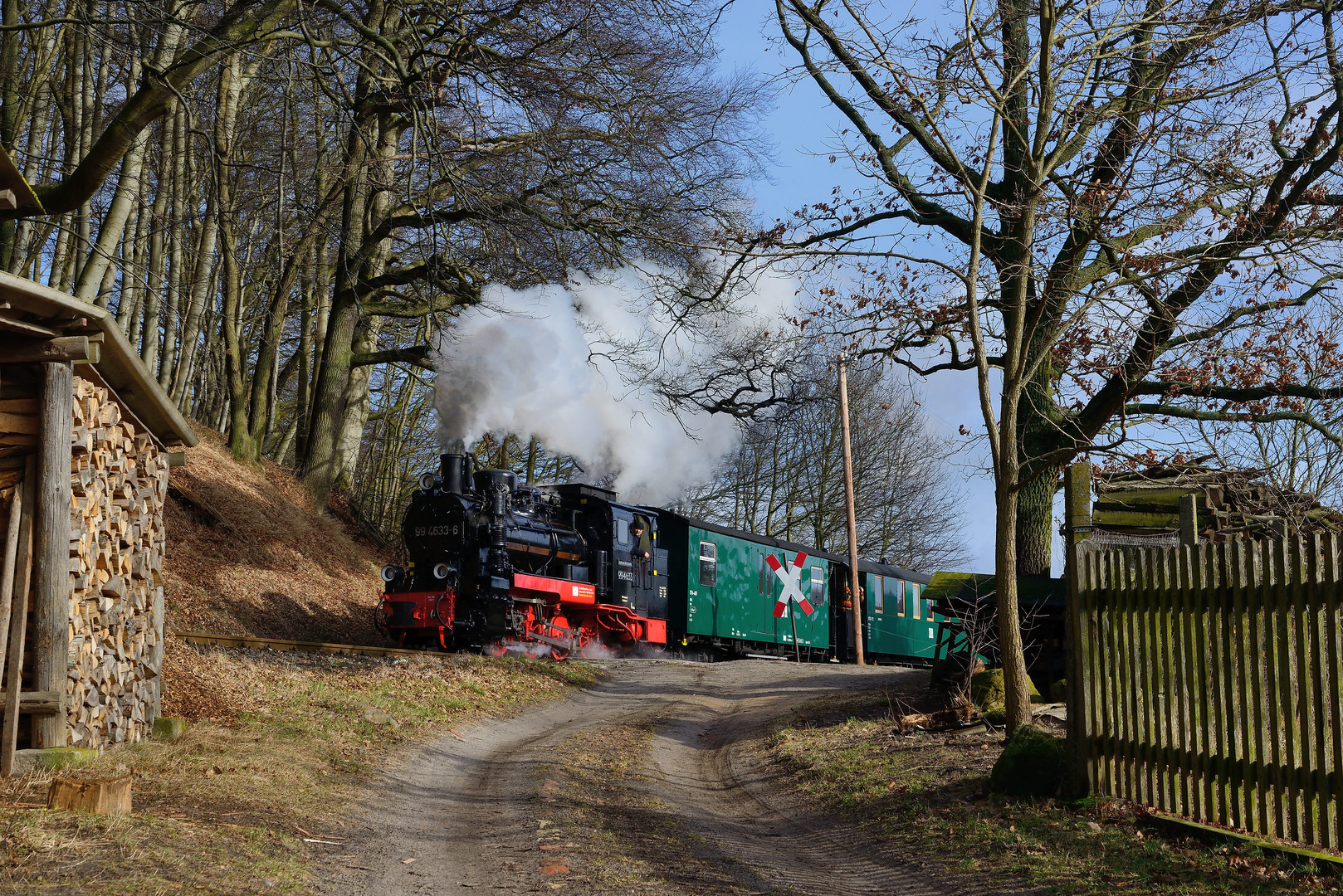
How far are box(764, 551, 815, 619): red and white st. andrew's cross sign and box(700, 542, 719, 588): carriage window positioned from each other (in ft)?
7.09

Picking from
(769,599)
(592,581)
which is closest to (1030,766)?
(592,581)

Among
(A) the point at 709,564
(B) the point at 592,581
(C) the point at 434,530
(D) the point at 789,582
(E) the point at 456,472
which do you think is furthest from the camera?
(D) the point at 789,582

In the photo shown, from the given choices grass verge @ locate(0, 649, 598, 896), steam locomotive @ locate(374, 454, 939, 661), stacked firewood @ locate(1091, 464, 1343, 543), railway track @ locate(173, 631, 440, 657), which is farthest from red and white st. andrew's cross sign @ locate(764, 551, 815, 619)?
stacked firewood @ locate(1091, 464, 1343, 543)

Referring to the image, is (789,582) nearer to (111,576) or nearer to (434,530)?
(434,530)

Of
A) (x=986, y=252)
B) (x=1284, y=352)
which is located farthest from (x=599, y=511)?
(x=1284, y=352)

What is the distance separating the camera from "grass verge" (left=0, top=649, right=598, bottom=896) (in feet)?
16.6

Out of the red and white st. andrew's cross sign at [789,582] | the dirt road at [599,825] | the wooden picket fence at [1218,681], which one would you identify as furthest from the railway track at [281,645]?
the red and white st. andrew's cross sign at [789,582]

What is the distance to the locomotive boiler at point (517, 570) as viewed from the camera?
17.0 m

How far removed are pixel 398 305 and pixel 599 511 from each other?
6805 mm

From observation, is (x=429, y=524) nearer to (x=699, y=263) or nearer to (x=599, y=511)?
(x=599, y=511)

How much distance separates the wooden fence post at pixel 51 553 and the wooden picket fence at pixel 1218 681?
6835mm

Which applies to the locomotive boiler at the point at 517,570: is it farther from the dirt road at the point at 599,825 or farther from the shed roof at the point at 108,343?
the shed roof at the point at 108,343

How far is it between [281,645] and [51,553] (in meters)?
7.70

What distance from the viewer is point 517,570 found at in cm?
1792
